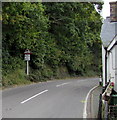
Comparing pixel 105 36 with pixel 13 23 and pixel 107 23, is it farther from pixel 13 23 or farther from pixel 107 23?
pixel 13 23

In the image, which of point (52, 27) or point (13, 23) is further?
point (52, 27)

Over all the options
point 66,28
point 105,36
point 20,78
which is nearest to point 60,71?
point 66,28

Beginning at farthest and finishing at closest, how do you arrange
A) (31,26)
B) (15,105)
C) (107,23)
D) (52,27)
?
(52,27) → (31,26) → (107,23) → (15,105)

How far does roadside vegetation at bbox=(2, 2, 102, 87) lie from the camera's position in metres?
19.0

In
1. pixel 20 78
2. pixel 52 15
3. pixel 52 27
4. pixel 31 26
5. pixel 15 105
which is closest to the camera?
pixel 15 105

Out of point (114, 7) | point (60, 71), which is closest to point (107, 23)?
point (114, 7)

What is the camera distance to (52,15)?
1193 inches

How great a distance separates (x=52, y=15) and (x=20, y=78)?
471 inches

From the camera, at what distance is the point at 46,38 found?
30.0 m

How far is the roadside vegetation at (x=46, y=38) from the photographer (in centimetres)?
1903

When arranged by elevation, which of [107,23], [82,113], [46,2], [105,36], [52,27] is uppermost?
[46,2]

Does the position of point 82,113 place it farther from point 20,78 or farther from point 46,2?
point 46,2

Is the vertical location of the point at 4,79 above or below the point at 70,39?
below

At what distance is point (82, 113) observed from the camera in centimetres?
968
